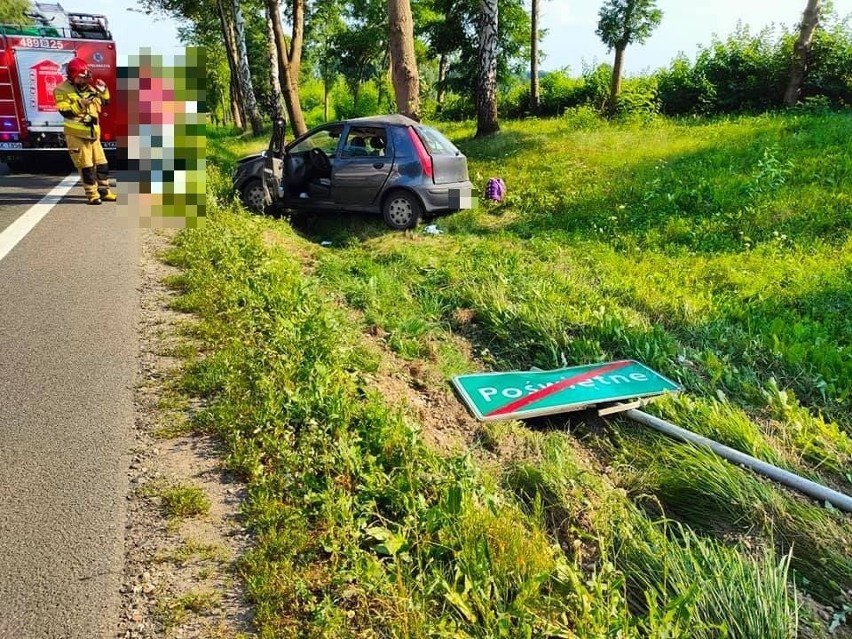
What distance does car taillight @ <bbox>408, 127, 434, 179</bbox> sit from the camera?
8.51m

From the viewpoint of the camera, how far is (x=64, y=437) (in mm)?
3211

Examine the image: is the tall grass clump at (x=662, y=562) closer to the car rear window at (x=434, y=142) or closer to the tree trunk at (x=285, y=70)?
the car rear window at (x=434, y=142)

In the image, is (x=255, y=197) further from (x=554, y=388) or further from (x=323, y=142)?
(x=554, y=388)

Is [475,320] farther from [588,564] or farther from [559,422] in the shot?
[588,564]

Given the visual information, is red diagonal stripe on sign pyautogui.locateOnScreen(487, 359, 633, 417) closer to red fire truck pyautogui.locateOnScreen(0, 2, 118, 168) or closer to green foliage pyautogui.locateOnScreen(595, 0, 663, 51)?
red fire truck pyautogui.locateOnScreen(0, 2, 118, 168)

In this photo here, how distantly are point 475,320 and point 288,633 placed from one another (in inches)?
156

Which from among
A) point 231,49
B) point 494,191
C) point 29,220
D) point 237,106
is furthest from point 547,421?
point 237,106

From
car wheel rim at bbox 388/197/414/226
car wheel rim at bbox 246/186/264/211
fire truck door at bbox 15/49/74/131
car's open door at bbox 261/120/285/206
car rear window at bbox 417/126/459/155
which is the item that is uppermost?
fire truck door at bbox 15/49/74/131

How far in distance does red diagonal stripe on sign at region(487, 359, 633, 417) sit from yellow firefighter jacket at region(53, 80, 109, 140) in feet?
26.4

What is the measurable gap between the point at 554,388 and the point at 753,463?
137cm

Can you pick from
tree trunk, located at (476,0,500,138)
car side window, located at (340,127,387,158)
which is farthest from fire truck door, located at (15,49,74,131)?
tree trunk, located at (476,0,500,138)

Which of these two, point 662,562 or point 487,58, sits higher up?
point 487,58

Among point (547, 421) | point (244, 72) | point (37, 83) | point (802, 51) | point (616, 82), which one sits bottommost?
point (547, 421)

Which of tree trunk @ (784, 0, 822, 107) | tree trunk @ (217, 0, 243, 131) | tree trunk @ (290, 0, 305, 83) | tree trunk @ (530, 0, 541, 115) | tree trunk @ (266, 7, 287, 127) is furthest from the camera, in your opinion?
tree trunk @ (217, 0, 243, 131)
